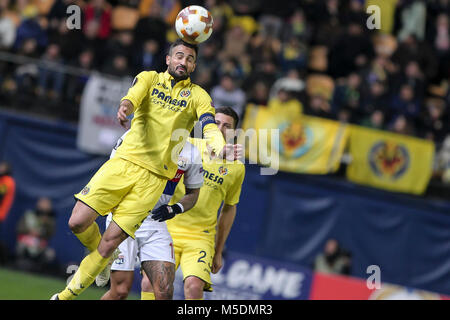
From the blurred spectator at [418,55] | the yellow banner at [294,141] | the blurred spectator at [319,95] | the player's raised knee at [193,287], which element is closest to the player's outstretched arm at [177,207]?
the player's raised knee at [193,287]

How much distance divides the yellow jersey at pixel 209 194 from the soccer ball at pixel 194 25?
1.44m

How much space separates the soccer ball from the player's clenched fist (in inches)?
44.4

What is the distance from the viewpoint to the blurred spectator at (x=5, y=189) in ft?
49.0

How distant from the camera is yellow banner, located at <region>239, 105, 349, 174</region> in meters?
15.9

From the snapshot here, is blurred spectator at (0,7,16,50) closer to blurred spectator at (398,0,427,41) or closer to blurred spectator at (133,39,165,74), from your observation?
blurred spectator at (133,39,165,74)

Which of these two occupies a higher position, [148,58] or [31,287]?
[148,58]

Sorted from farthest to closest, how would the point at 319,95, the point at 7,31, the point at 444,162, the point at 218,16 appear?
the point at 218,16, the point at 444,162, the point at 319,95, the point at 7,31

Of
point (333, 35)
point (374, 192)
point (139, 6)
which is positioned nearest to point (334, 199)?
point (374, 192)

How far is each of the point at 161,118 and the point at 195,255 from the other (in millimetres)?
1815

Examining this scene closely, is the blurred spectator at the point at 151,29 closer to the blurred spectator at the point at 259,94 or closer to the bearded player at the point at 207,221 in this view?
the blurred spectator at the point at 259,94

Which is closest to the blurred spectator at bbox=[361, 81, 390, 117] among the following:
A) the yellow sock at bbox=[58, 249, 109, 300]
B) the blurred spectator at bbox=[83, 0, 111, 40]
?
the blurred spectator at bbox=[83, 0, 111, 40]

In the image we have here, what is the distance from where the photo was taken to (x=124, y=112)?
23.0ft

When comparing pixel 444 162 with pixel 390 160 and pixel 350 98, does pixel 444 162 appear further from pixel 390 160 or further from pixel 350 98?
pixel 350 98

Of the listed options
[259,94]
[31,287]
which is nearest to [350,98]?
Answer: [259,94]
